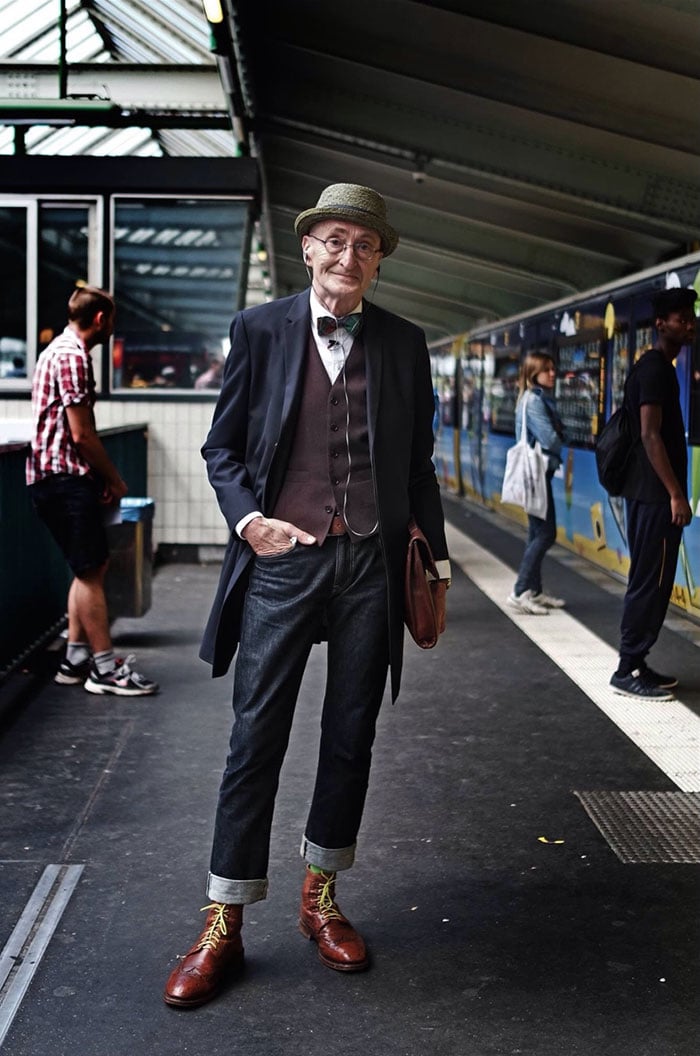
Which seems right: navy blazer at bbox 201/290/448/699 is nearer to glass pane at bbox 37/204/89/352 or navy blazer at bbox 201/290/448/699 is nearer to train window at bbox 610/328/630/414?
train window at bbox 610/328/630/414

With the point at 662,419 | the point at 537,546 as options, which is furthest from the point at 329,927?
the point at 537,546

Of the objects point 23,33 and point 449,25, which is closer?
point 449,25

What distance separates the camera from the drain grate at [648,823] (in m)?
4.30

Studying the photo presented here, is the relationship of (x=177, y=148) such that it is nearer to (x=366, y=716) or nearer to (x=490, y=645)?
(x=490, y=645)

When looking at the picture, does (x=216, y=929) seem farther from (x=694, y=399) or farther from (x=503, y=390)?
(x=503, y=390)

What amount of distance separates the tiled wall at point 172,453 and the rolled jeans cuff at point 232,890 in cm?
788

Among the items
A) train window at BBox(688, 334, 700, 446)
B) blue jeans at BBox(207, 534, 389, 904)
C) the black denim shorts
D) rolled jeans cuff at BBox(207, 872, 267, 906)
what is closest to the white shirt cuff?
blue jeans at BBox(207, 534, 389, 904)

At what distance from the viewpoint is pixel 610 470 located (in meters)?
6.40

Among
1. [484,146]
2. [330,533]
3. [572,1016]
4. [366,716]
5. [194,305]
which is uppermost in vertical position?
[484,146]

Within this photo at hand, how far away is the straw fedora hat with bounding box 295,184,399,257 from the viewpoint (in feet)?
10.7

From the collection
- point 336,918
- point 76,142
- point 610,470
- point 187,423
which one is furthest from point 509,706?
point 76,142

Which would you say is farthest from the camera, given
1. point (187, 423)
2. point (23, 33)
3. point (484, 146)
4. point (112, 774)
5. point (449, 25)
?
point (484, 146)

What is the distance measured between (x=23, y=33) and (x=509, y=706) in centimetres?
832

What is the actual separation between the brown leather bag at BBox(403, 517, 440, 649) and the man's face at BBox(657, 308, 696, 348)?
126 inches
